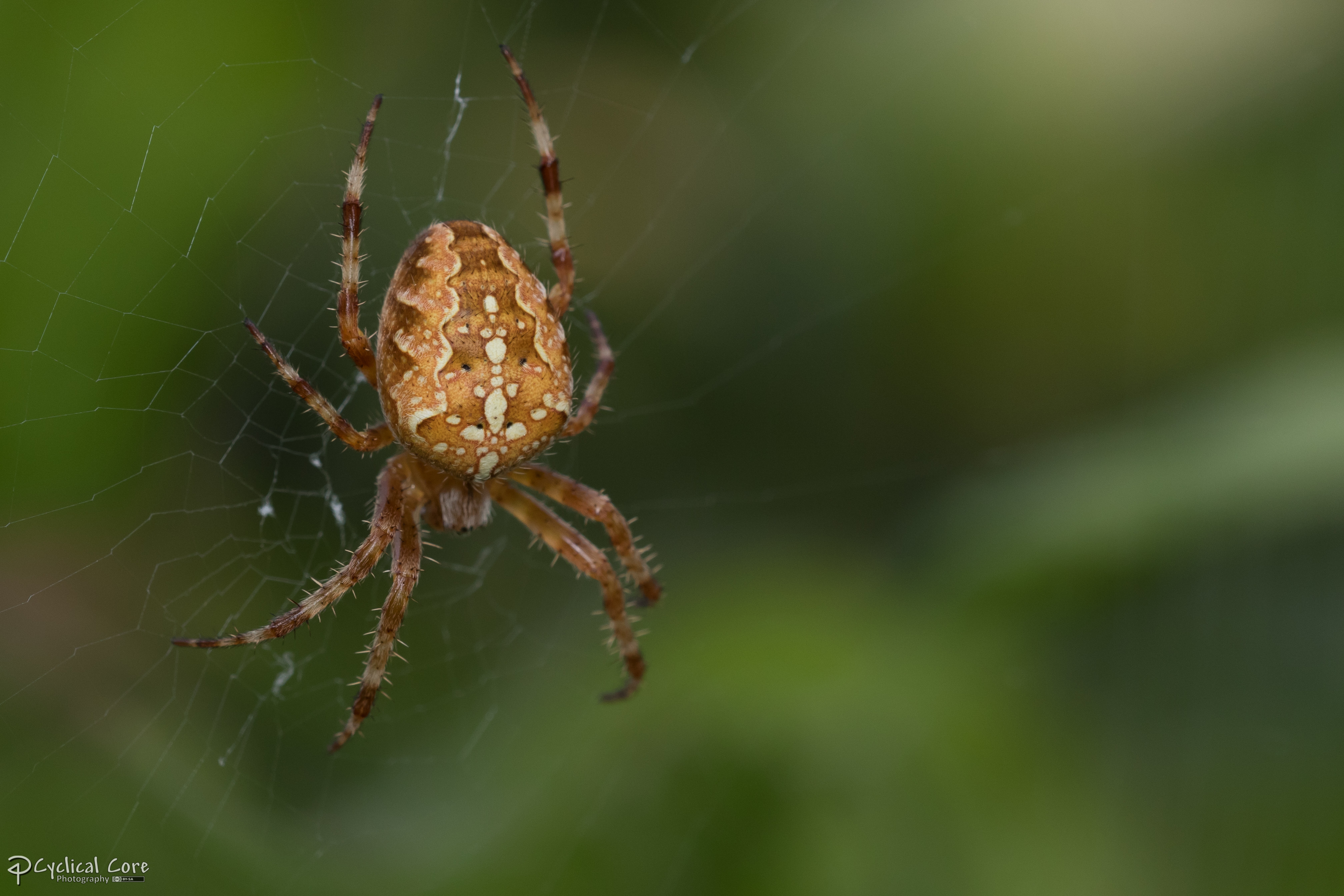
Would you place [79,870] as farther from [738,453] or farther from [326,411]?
[738,453]

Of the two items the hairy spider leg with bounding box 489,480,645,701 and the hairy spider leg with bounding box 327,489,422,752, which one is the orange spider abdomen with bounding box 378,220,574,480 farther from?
the hairy spider leg with bounding box 489,480,645,701

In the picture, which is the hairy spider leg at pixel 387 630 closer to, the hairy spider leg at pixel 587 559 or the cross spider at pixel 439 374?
the cross spider at pixel 439 374

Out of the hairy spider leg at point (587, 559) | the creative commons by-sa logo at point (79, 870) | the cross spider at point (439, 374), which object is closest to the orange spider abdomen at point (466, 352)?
the cross spider at point (439, 374)

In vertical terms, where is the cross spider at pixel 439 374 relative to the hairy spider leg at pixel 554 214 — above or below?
below

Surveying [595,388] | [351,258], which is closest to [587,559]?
[595,388]

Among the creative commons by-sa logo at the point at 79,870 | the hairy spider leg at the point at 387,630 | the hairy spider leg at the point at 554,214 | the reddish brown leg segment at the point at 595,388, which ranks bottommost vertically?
the creative commons by-sa logo at the point at 79,870

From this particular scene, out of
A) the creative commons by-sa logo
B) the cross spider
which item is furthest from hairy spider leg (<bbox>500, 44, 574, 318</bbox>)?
the creative commons by-sa logo

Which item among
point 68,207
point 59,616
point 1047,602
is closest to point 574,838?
point 59,616
